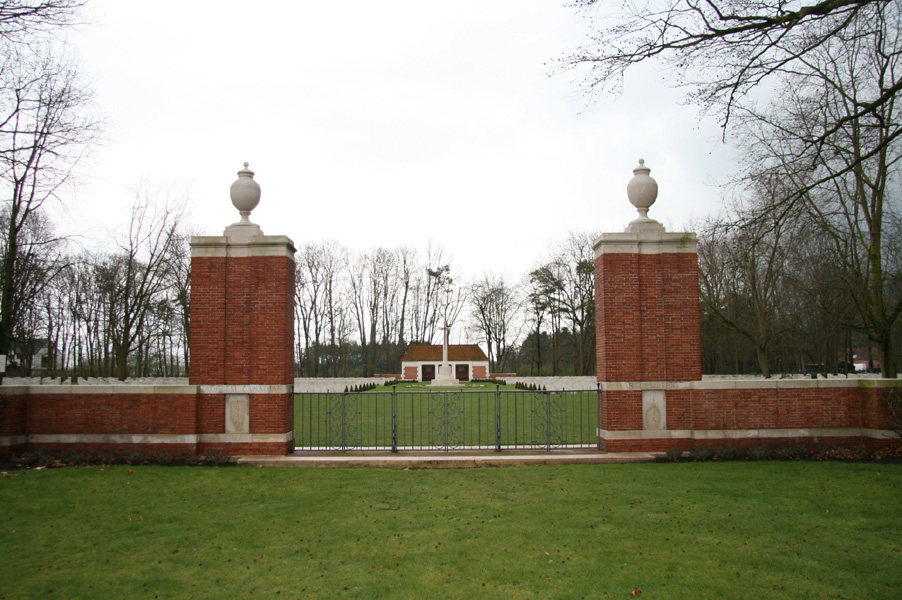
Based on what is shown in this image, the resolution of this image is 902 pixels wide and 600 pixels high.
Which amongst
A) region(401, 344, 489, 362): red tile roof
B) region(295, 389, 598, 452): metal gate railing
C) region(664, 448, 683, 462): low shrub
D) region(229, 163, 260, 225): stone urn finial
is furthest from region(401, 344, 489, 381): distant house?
region(664, 448, 683, 462): low shrub

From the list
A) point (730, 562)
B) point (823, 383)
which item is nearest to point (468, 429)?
point (823, 383)

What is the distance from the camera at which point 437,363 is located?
5666 cm

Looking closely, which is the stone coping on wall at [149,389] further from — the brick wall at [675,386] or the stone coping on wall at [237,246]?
the brick wall at [675,386]

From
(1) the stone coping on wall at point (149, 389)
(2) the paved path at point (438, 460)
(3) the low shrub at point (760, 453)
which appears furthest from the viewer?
(1) the stone coping on wall at point (149, 389)

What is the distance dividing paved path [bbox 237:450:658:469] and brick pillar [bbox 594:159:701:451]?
0.49 meters

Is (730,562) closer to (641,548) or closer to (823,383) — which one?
(641,548)

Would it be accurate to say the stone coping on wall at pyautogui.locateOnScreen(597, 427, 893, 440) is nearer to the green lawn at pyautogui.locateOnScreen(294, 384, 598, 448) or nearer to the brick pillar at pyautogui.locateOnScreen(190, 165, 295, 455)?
the green lawn at pyautogui.locateOnScreen(294, 384, 598, 448)

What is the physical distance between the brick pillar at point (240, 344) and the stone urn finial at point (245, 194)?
64cm

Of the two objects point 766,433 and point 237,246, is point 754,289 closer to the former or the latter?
point 766,433

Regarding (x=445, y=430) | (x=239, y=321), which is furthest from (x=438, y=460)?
(x=239, y=321)

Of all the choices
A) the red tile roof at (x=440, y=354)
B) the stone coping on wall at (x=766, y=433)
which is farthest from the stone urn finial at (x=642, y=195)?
the red tile roof at (x=440, y=354)

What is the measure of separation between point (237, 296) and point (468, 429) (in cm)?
757

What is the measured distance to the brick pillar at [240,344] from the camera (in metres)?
10.4

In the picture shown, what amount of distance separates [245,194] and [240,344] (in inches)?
110
